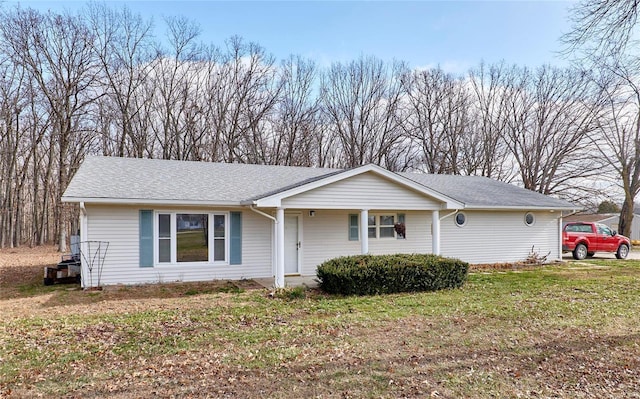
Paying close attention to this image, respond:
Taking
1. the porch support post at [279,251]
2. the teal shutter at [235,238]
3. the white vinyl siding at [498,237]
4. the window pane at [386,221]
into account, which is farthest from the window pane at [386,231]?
the teal shutter at [235,238]

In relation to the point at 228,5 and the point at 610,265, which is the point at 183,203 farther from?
the point at 610,265

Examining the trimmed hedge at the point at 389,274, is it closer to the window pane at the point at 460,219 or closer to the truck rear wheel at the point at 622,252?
the window pane at the point at 460,219

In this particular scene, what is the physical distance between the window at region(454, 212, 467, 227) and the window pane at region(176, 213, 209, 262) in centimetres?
877

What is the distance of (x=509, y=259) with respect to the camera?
1460cm

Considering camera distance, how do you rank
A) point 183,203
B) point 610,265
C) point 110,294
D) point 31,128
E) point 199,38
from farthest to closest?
point 199,38, point 31,128, point 610,265, point 183,203, point 110,294

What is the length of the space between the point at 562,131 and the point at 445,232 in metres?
20.0

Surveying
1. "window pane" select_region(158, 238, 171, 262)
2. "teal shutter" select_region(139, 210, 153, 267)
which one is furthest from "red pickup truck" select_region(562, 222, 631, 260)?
"teal shutter" select_region(139, 210, 153, 267)

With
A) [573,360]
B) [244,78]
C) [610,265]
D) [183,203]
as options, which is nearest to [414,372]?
[573,360]

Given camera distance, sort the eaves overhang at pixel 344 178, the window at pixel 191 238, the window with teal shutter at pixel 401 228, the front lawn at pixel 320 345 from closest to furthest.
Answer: the front lawn at pixel 320 345 → the eaves overhang at pixel 344 178 → the window at pixel 191 238 → the window with teal shutter at pixel 401 228

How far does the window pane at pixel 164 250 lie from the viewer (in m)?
10.2

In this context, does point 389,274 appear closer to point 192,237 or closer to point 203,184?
point 192,237

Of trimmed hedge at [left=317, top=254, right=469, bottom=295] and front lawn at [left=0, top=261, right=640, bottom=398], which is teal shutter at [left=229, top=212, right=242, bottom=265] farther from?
trimmed hedge at [left=317, top=254, right=469, bottom=295]

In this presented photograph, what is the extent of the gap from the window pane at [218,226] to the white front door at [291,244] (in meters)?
1.91

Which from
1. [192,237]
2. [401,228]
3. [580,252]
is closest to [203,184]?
[192,237]
